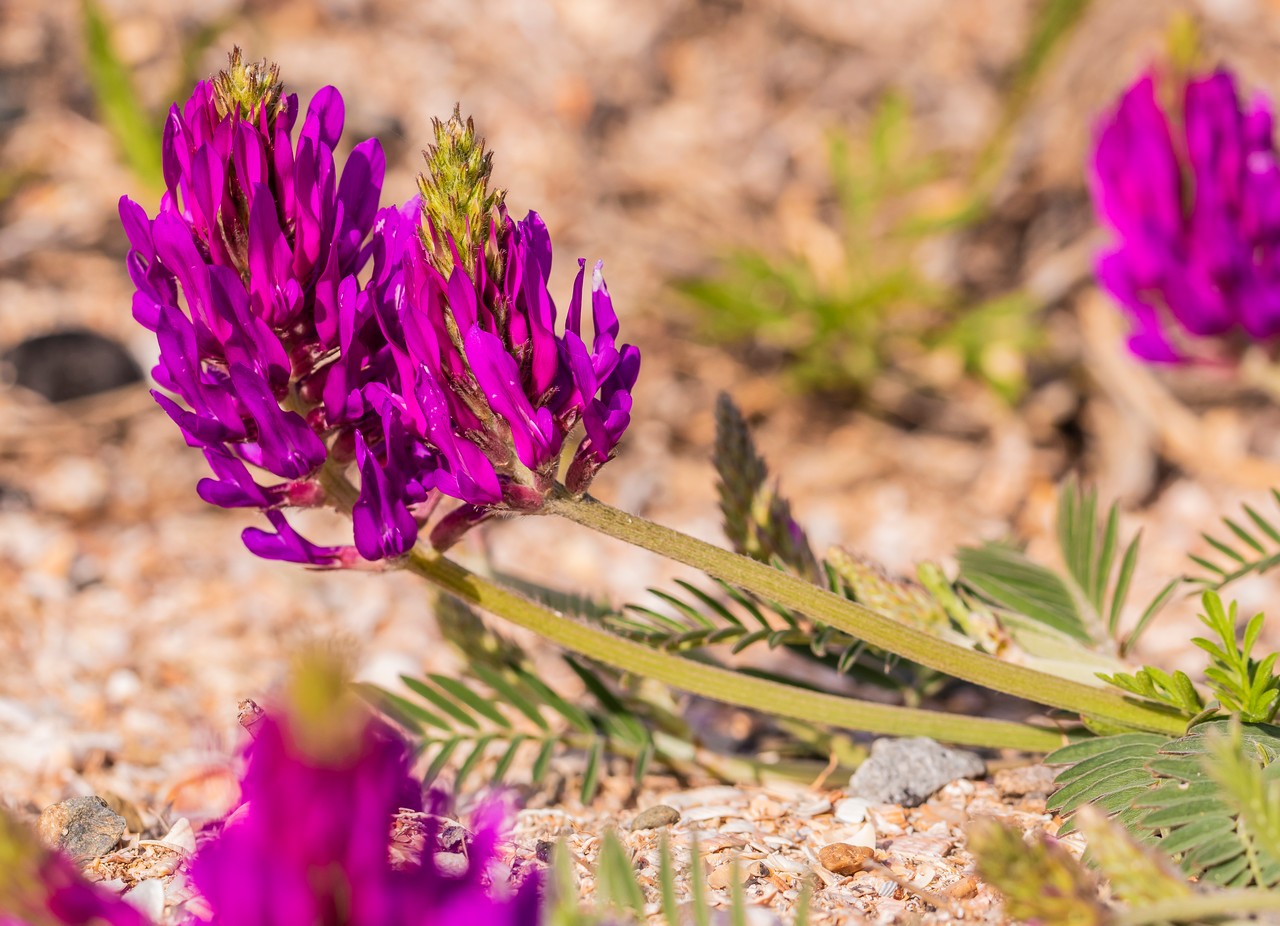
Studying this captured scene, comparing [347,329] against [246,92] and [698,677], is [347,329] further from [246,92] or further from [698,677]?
[698,677]

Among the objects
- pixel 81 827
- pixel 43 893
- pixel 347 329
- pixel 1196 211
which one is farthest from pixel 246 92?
pixel 1196 211

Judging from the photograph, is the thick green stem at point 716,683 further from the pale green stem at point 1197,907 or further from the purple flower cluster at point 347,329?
the pale green stem at point 1197,907

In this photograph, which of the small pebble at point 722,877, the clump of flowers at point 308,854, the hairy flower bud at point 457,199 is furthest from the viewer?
the small pebble at point 722,877

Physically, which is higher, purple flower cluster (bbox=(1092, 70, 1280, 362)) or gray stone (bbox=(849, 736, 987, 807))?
purple flower cluster (bbox=(1092, 70, 1280, 362))

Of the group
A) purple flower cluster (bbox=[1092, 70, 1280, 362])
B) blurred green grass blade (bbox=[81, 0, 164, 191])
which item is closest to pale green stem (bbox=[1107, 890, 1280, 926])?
purple flower cluster (bbox=[1092, 70, 1280, 362])

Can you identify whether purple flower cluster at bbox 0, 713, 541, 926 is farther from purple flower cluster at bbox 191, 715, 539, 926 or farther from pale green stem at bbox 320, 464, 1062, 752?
pale green stem at bbox 320, 464, 1062, 752

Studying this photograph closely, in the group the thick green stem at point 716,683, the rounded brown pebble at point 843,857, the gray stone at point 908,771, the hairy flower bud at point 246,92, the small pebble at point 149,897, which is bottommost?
the small pebble at point 149,897

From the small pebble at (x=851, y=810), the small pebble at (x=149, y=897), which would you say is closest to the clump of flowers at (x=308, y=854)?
the small pebble at (x=149, y=897)
